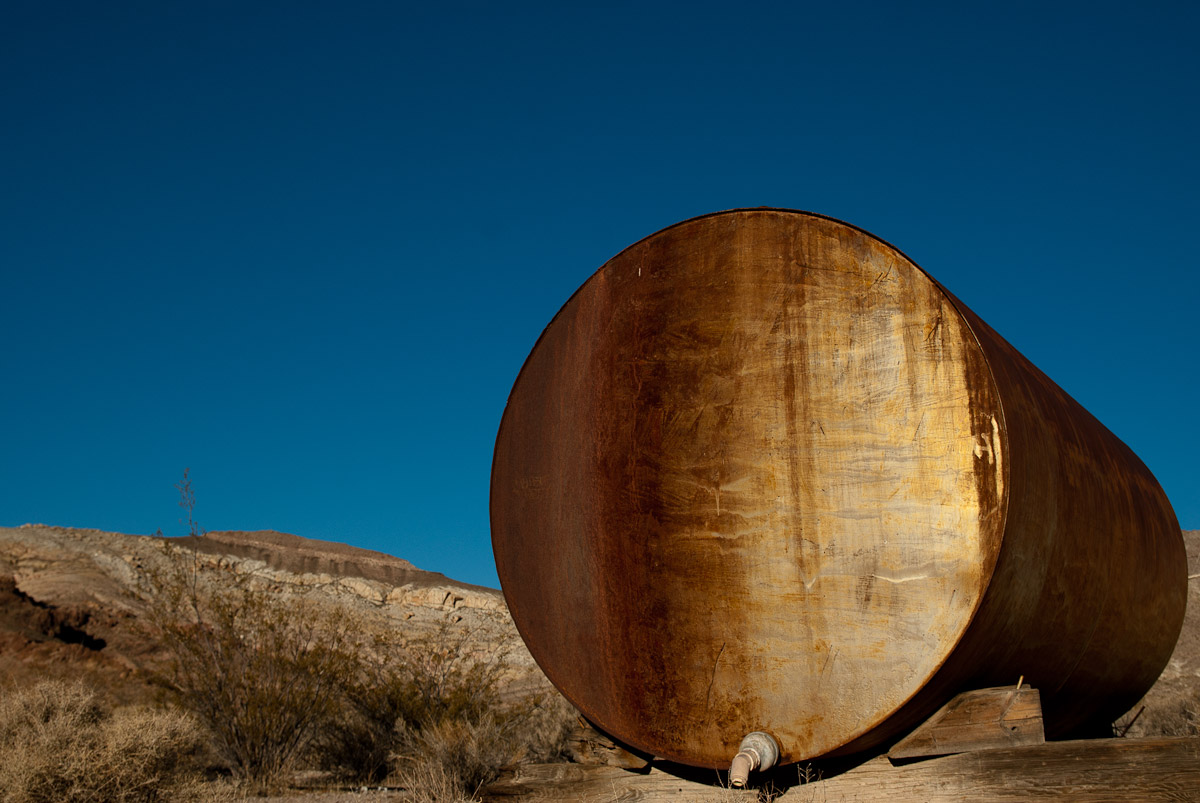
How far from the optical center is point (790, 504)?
293 cm

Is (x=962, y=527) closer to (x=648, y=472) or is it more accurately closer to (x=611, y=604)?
(x=648, y=472)

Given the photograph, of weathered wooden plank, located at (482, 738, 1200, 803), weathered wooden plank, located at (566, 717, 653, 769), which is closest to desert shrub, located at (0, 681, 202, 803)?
weathered wooden plank, located at (566, 717, 653, 769)

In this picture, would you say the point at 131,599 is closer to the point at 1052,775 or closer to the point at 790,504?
the point at 790,504

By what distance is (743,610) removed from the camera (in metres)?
2.98

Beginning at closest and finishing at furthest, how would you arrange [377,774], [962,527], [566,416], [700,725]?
[962,527]
[700,725]
[566,416]
[377,774]

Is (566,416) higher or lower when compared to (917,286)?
lower

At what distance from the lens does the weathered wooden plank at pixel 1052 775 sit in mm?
2754

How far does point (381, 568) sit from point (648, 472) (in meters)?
30.1

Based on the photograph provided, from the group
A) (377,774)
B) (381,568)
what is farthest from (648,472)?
(381,568)

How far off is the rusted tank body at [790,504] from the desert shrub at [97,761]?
4.57m

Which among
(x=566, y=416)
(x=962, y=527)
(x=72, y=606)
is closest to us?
(x=962, y=527)

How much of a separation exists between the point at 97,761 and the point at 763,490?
19.3 feet

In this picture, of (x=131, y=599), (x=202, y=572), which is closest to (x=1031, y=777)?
(x=131, y=599)

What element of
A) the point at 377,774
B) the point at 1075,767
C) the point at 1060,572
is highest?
the point at 1060,572
